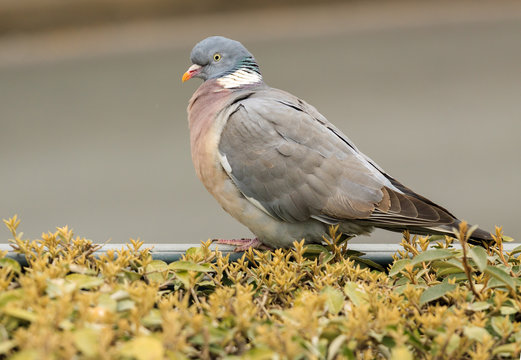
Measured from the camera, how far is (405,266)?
6.16 feet

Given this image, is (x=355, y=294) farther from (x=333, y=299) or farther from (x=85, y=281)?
(x=85, y=281)

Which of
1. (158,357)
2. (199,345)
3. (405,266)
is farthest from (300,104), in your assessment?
(158,357)

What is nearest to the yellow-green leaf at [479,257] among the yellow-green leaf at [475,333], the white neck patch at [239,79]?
the yellow-green leaf at [475,333]

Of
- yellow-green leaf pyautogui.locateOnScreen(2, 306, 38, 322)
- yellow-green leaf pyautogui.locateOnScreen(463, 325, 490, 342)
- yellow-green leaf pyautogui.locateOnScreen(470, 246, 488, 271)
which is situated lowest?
yellow-green leaf pyautogui.locateOnScreen(463, 325, 490, 342)

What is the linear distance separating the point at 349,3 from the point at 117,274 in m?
7.16

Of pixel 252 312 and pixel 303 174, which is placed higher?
pixel 303 174

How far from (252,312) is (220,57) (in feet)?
6.01

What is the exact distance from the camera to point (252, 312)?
153cm

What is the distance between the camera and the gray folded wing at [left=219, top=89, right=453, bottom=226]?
257cm

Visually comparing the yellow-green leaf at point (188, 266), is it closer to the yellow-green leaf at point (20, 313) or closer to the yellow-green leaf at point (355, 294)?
the yellow-green leaf at point (355, 294)

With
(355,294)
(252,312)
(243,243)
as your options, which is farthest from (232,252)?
(252,312)

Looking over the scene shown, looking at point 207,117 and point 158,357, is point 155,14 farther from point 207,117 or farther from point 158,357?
point 158,357

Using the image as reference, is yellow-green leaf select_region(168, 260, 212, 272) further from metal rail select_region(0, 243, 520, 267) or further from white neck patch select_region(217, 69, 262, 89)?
white neck patch select_region(217, 69, 262, 89)

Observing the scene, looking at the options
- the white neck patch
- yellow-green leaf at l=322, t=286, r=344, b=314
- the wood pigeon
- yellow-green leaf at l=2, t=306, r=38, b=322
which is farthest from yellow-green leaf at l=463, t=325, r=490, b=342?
the white neck patch
